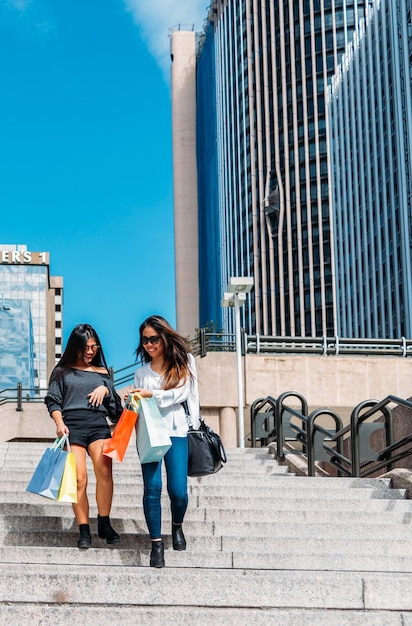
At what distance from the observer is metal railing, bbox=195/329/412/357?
25578mm

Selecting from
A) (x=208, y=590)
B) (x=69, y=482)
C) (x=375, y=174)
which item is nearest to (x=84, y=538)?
A: (x=69, y=482)

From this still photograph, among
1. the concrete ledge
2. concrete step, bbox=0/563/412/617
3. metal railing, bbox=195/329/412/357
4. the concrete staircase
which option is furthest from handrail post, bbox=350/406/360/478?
metal railing, bbox=195/329/412/357

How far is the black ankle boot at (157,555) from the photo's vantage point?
6.73m

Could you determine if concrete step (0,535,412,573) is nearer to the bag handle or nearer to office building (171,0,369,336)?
the bag handle

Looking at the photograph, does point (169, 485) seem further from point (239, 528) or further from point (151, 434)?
point (239, 528)

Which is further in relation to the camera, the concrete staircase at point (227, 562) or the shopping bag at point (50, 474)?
the shopping bag at point (50, 474)

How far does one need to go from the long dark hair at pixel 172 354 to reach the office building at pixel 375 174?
202 feet

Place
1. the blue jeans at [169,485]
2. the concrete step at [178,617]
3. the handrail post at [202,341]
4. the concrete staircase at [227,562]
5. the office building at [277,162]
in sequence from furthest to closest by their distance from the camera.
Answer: the office building at [277,162]
the handrail post at [202,341]
the blue jeans at [169,485]
the concrete staircase at [227,562]
the concrete step at [178,617]

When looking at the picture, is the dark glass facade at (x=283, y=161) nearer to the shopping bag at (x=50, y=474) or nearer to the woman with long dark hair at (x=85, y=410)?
the woman with long dark hair at (x=85, y=410)

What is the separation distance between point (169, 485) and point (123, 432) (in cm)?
48

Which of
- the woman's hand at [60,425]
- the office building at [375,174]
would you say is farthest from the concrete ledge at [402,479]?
the office building at [375,174]

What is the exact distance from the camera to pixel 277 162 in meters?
98.0

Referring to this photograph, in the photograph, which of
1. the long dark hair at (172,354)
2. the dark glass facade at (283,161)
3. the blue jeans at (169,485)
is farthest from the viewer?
the dark glass facade at (283,161)

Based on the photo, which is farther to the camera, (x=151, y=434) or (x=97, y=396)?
(x=97, y=396)
